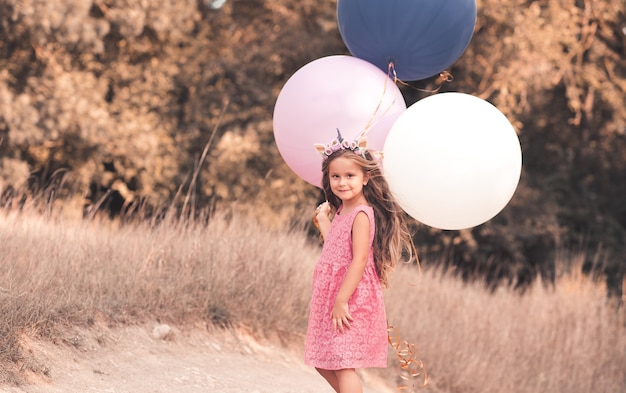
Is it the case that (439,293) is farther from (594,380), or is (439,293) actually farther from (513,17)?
(513,17)

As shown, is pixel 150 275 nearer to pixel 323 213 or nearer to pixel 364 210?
pixel 323 213

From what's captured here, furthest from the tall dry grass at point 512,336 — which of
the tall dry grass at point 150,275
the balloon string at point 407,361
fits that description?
the tall dry grass at point 150,275

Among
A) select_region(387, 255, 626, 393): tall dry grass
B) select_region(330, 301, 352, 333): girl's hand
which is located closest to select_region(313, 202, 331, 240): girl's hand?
select_region(330, 301, 352, 333): girl's hand

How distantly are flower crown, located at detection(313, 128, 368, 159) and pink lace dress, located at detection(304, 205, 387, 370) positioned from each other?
0.25 metres

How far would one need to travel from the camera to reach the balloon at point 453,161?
128 inches

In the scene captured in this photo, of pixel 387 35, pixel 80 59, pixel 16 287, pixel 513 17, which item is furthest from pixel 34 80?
pixel 387 35

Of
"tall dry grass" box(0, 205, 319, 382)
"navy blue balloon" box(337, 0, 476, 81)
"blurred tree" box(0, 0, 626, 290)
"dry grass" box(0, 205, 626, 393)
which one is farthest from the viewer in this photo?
"blurred tree" box(0, 0, 626, 290)

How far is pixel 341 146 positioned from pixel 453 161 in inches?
20.2

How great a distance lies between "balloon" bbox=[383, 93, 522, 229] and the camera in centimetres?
326

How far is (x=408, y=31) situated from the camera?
3.85 metres

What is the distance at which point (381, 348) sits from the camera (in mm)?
3520

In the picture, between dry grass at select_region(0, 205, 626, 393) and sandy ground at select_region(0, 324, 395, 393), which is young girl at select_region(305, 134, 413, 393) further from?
dry grass at select_region(0, 205, 626, 393)

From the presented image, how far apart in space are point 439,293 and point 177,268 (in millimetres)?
2937

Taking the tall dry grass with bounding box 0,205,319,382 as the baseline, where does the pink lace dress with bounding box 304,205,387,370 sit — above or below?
above
